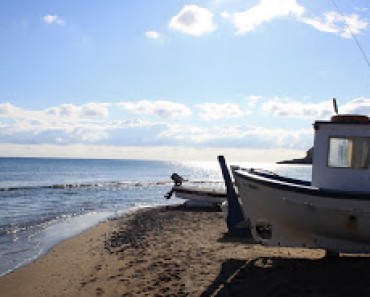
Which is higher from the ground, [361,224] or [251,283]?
[361,224]

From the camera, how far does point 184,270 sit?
11742 mm

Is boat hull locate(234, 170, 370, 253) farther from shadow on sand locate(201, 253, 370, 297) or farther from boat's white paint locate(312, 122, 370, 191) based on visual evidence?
boat's white paint locate(312, 122, 370, 191)

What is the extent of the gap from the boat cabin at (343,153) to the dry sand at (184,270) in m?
1.85

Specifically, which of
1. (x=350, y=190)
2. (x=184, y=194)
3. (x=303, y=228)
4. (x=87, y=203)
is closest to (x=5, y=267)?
(x=303, y=228)

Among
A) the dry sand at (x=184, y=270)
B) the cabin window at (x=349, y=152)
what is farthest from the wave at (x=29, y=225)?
the cabin window at (x=349, y=152)

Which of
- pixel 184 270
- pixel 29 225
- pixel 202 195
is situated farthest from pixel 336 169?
pixel 202 195

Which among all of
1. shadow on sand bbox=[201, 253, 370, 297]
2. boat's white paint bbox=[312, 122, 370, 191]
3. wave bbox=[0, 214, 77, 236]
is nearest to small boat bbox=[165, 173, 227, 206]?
wave bbox=[0, 214, 77, 236]

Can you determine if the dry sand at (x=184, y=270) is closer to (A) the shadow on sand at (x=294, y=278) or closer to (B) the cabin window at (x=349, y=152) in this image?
(A) the shadow on sand at (x=294, y=278)

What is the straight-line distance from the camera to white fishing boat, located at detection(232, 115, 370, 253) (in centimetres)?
1021

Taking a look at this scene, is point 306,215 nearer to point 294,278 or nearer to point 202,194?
point 294,278

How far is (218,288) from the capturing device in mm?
10086

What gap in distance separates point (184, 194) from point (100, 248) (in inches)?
573

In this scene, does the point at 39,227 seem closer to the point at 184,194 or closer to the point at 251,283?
the point at 184,194

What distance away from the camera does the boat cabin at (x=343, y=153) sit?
10977 millimetres
